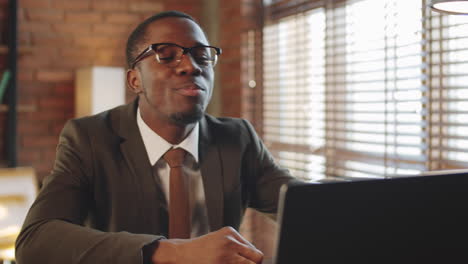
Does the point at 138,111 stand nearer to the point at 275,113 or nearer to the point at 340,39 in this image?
the point at 340,39

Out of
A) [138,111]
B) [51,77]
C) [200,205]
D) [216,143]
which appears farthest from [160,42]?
[51,77]

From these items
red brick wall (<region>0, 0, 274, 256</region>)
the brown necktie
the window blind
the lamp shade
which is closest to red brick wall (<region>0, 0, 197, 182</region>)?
red brick wall (<region>0, 0, 274, 256</region>)

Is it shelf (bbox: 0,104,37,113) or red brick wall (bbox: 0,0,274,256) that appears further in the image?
red brick wall (bbox: 0,0,274,256)

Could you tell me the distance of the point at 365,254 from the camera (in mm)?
693

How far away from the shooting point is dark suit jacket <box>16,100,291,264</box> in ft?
3.81

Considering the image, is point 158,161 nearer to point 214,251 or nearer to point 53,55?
point 214,251

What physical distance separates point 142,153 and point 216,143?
24 centimetres

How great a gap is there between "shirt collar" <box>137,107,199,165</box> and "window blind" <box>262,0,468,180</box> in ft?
3.27

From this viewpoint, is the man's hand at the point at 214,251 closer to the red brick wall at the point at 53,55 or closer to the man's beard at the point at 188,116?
the man's beard at the point at 188,116

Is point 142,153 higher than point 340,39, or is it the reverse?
point 340,39

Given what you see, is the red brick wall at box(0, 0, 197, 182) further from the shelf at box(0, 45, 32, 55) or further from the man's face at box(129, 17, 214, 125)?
the man's face at box(129, 17, 214, 125)

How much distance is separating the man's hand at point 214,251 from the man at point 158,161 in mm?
373

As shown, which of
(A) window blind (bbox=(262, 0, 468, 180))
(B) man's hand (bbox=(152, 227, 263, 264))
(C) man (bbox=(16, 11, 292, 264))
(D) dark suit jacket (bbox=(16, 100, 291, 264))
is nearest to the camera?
(B) man's hand (bbox=(152, 227, 263, 264))

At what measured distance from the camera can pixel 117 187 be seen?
1428 mm
